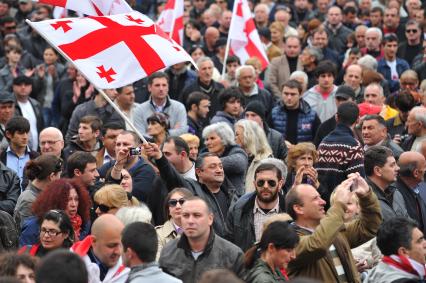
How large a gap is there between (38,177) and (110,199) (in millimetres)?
1238

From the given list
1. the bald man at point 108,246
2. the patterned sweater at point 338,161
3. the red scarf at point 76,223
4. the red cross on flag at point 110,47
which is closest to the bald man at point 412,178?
the patterned sweater at point 338,161

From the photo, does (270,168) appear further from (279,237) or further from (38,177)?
(279,237)

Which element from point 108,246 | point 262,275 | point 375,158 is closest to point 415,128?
point 375,158

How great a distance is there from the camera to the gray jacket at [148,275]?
28.4 ft

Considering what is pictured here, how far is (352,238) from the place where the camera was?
34.3 ft

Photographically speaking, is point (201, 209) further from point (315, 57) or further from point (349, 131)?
point (315, 57)

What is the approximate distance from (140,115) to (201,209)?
700 cm

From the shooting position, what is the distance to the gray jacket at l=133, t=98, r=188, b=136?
54.2ft

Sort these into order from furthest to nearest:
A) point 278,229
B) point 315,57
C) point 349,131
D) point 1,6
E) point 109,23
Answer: point 1,6, point 315,57, point 349,131, point 109,23, point 278,229

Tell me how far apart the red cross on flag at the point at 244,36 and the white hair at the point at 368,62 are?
1560mm

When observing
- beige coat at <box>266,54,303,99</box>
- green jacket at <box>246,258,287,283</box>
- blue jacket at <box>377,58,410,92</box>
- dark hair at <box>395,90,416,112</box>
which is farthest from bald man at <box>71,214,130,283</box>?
blue jacket at <box>377,58,410,92</box>

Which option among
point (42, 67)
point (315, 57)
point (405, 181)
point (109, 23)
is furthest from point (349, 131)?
point (42, 67)

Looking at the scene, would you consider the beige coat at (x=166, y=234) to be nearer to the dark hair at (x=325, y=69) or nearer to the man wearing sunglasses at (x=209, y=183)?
the man wearing sunglasses at (x=209, y=183)

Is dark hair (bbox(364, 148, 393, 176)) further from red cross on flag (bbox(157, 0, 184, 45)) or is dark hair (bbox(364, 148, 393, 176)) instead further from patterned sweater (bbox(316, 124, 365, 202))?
red cross on flag (bbox(157, 0, 184, 45))
